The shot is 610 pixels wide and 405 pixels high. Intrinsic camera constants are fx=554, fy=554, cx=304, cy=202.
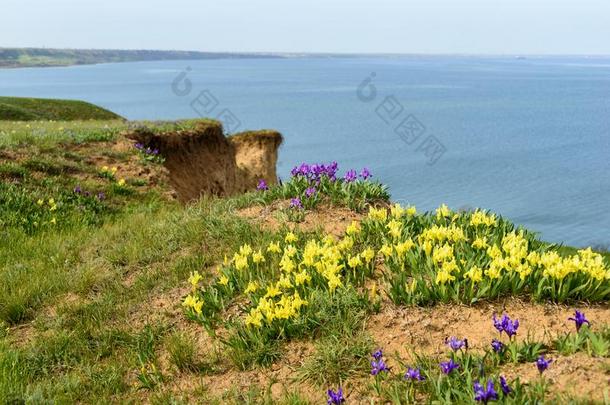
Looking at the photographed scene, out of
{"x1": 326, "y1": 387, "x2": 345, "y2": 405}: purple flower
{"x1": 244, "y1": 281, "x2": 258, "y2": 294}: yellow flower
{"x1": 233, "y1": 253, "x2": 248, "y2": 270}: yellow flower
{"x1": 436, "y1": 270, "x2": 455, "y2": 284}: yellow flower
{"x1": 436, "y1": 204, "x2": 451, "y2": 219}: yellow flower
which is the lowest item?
{"x1": 326, "y1": 387, "x2": 345, "y2": 405}: purple flower

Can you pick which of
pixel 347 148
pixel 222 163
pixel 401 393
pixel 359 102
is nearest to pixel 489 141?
pixel 347 148

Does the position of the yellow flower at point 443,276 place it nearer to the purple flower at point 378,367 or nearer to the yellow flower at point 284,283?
the purple flower at point 378,367

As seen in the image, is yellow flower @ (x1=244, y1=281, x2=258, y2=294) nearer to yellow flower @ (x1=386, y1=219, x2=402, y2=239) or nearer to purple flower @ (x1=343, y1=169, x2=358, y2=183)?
yellow flower @ (x1=386, y1=219, x2=402, y2=239)

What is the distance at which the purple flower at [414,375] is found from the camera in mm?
3734

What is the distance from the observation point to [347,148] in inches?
3201

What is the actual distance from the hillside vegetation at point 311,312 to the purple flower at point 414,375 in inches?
0.6

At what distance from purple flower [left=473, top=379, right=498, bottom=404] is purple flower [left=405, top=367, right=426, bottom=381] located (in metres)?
0.42

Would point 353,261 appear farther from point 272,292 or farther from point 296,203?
point 296,203

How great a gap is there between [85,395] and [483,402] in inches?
124

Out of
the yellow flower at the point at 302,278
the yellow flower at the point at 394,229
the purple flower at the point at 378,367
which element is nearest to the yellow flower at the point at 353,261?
the yellow flower at the point at 302,278

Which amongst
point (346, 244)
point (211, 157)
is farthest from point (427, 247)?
point (211, 157)

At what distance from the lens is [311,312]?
195 inches

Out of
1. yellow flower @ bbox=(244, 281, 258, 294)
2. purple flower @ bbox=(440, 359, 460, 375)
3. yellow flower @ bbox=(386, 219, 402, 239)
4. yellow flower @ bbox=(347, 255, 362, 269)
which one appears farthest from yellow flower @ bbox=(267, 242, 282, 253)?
purple flower @ bbox=(440, 359, 460, 375)

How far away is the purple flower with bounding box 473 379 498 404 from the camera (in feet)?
10.8
